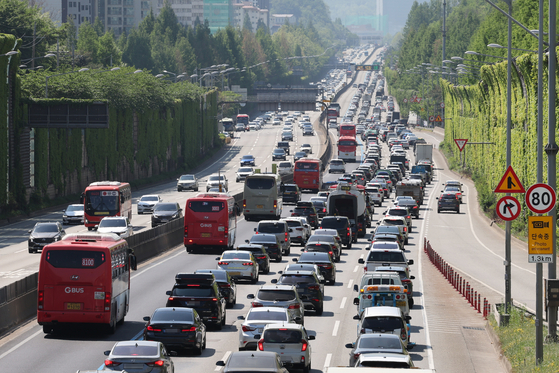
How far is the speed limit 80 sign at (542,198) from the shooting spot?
20.3 metres

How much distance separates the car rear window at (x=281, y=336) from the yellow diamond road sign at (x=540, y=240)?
5.83 m

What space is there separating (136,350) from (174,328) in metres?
4.67

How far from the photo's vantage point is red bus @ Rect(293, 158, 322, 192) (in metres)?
85.9

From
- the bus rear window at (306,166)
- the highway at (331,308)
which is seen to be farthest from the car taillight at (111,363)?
the bus rear window at (306,166)

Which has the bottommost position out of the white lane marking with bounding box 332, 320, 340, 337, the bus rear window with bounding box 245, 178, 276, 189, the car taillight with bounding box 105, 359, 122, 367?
the white lane marking with bounding box 332, 320, 340, 337

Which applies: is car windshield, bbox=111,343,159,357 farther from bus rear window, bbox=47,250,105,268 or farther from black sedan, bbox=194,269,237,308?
black sedan, bbox=194,269,237,308

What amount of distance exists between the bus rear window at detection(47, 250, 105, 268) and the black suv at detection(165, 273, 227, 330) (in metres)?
2.95

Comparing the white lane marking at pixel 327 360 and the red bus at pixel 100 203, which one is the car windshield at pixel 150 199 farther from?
the white lane marking at pixel 327 360

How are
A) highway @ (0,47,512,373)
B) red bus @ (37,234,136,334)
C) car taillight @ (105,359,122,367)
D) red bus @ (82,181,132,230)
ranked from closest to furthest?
car taillight @ (105,359,122,367) < highway @ (0,47,512,373) < red bus @ (37,234,136,334) < red bus @ (82,181,132,230)

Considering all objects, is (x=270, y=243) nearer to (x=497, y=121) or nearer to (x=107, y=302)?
(x=107, y=302)

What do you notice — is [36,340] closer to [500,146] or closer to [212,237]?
[212,237]

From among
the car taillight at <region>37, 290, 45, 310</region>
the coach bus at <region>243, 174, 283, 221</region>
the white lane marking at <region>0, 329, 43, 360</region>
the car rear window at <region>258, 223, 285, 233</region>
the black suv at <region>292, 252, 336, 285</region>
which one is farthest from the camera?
the coach bus at <region>243, 174, 283, 221</region>

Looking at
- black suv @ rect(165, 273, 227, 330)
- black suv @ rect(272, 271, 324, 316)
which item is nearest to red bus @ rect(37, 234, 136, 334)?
black suv @ rect(165, 273, 227, 330)

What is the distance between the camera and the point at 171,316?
24.4m
